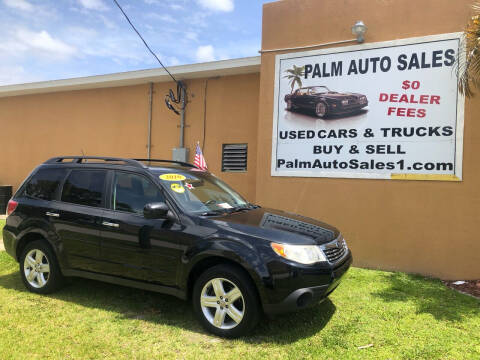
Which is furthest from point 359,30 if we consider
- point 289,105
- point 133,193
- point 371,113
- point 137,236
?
point 137,236

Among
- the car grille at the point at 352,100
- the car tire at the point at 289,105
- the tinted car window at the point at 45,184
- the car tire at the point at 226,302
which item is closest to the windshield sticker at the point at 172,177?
the car tire at the point at 226,302

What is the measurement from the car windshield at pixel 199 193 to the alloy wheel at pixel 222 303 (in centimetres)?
81

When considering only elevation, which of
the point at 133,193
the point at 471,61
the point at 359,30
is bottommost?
the point at 133,193

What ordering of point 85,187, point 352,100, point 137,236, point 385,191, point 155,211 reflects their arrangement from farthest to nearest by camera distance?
point 352,100 < point 385,191 < point 85,187 < point 137,236 < point 155,211

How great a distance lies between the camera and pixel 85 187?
4773mm

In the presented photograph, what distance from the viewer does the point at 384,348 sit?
362cm

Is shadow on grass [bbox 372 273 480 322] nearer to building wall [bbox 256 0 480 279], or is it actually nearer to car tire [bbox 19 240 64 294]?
building wall [bbox 256 0 480 279]

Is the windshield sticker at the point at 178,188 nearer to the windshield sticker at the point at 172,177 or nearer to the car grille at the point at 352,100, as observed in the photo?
the windshield sticker at the point at 172,177

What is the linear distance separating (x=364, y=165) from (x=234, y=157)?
10.6 feet

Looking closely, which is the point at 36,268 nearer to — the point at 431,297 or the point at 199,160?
the point at 199,160

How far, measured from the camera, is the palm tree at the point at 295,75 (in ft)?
23.6

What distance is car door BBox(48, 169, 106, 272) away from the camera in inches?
176

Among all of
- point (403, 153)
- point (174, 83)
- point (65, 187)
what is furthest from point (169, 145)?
point (403, 153)

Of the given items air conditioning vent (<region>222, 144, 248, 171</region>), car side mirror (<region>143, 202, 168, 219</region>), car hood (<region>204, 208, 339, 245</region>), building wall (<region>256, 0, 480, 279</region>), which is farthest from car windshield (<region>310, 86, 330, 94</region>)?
car side mirror (<region>143, 202, 168, 219</region>)
